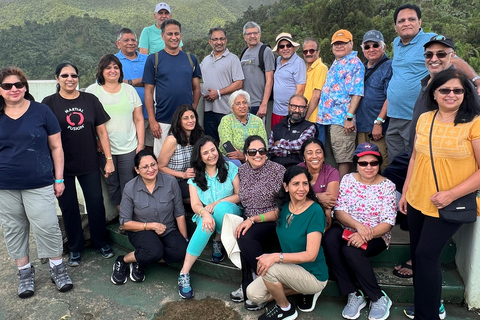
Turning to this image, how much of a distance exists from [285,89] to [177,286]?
2382 mm

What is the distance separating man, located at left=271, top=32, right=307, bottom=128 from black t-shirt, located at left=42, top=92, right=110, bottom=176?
6.26 ft

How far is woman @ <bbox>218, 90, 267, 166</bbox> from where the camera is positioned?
13.3ft

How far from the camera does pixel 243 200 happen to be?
11.4ft

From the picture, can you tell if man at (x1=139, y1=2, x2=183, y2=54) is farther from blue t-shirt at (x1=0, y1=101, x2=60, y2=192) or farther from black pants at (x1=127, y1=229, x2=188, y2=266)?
black pants at (x1=127, y1=229, x2=188, y2=266)

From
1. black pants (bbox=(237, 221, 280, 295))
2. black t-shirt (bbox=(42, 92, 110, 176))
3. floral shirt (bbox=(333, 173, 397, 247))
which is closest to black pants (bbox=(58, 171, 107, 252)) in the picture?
black t-shirt (bbox=(42, 92, 110, 176))

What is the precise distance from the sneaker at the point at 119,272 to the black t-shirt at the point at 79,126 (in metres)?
0.90

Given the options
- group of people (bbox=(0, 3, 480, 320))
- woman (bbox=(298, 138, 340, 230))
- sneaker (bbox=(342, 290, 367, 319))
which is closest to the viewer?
group of people (bbox=(0, 3, 480, 320))

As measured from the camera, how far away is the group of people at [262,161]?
264cm

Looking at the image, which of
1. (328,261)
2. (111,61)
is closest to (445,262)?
(328,261)

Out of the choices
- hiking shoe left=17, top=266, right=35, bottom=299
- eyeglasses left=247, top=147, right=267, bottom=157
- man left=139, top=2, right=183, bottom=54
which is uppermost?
man left=139, top=2, right=183, bottom=54

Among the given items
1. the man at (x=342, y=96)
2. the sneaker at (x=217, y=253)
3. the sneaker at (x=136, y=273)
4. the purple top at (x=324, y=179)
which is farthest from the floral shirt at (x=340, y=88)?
the sneaker at (x=136, y=273)

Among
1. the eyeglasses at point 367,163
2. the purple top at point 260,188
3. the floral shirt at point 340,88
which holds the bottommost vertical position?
the purple top at point 260,188

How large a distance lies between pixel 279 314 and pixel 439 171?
1.53 m

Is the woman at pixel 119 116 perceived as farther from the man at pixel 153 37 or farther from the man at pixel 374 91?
the man at pixel 374 91
